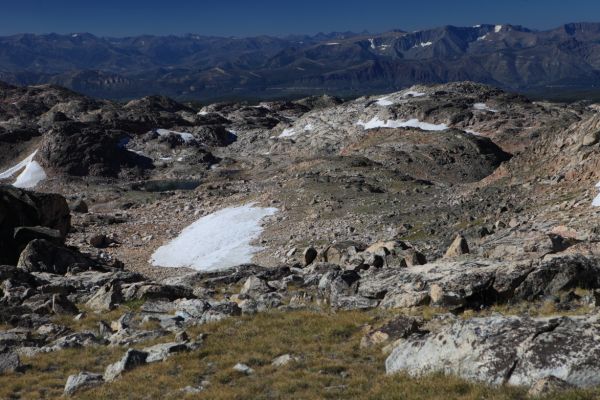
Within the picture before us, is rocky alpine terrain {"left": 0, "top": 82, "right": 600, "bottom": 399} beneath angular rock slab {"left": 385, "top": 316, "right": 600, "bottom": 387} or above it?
beneath

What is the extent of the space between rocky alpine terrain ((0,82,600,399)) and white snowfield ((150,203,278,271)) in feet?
0.87

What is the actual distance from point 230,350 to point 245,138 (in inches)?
5524

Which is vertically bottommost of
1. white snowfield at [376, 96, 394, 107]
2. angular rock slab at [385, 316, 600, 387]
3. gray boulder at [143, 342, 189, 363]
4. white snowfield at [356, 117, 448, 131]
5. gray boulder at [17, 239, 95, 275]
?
gray boulder at [17, 239, 95, 275]

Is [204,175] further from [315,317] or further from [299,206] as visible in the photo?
[315,317]

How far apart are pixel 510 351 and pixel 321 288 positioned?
42.8ft

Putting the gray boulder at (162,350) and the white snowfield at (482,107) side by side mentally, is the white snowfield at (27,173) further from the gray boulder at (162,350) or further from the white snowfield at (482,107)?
the gray boulder at (162,350)

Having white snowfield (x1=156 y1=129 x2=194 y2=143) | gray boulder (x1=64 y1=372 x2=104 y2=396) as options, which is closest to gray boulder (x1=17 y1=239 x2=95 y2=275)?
gray boulder (x1=64 y1=372 x2=104 y2=396)

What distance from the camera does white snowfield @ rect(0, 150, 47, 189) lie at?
383 feet

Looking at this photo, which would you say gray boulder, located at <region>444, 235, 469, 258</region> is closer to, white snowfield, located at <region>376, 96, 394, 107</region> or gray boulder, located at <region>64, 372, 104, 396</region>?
gray boulder, located at <region>64, 372, 104, 396</region>

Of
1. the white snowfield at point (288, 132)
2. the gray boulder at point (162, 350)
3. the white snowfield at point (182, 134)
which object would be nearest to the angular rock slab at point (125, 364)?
the gray boulder at point (162, 350)

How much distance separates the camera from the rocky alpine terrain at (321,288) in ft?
44.8

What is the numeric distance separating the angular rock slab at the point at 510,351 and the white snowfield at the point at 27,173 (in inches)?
4562

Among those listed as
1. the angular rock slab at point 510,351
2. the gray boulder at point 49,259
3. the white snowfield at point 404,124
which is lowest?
the gray boulder at point 49,259

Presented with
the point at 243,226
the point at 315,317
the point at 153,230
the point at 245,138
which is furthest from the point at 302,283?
the point at 245,138
